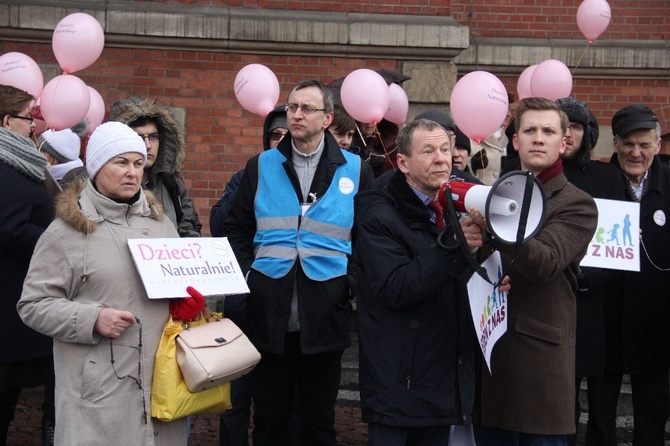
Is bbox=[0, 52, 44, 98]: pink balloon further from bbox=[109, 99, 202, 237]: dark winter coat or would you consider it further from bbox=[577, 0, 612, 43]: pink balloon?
bbox=[577, 0, 612, 43]: pink balloon

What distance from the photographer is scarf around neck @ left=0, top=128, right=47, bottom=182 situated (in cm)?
508

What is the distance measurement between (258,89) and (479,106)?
162cm

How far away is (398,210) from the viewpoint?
4359mm

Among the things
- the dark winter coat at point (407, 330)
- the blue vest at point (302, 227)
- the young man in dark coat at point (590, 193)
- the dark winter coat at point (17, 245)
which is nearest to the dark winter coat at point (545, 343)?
the dark winter coat at point (407, 330)

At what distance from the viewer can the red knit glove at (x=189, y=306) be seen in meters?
4.27

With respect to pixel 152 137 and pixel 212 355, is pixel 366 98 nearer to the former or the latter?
pixel 152 137

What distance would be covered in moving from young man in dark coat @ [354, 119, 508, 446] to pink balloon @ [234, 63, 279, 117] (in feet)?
8.71

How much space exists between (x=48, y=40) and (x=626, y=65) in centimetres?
516

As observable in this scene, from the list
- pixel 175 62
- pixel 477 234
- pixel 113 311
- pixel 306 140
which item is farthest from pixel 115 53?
pixel 477 234

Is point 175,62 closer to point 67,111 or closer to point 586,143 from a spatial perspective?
point 67,111

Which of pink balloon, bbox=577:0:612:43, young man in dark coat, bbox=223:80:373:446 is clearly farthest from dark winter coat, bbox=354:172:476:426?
pink balloon, bbox=577:0:612:43

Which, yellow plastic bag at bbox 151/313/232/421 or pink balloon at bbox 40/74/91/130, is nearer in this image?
yellow plastic bag at bbox 151/313/232/421

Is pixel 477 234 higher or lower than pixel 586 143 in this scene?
lower

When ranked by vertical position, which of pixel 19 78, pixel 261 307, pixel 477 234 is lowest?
pixel 261 307
